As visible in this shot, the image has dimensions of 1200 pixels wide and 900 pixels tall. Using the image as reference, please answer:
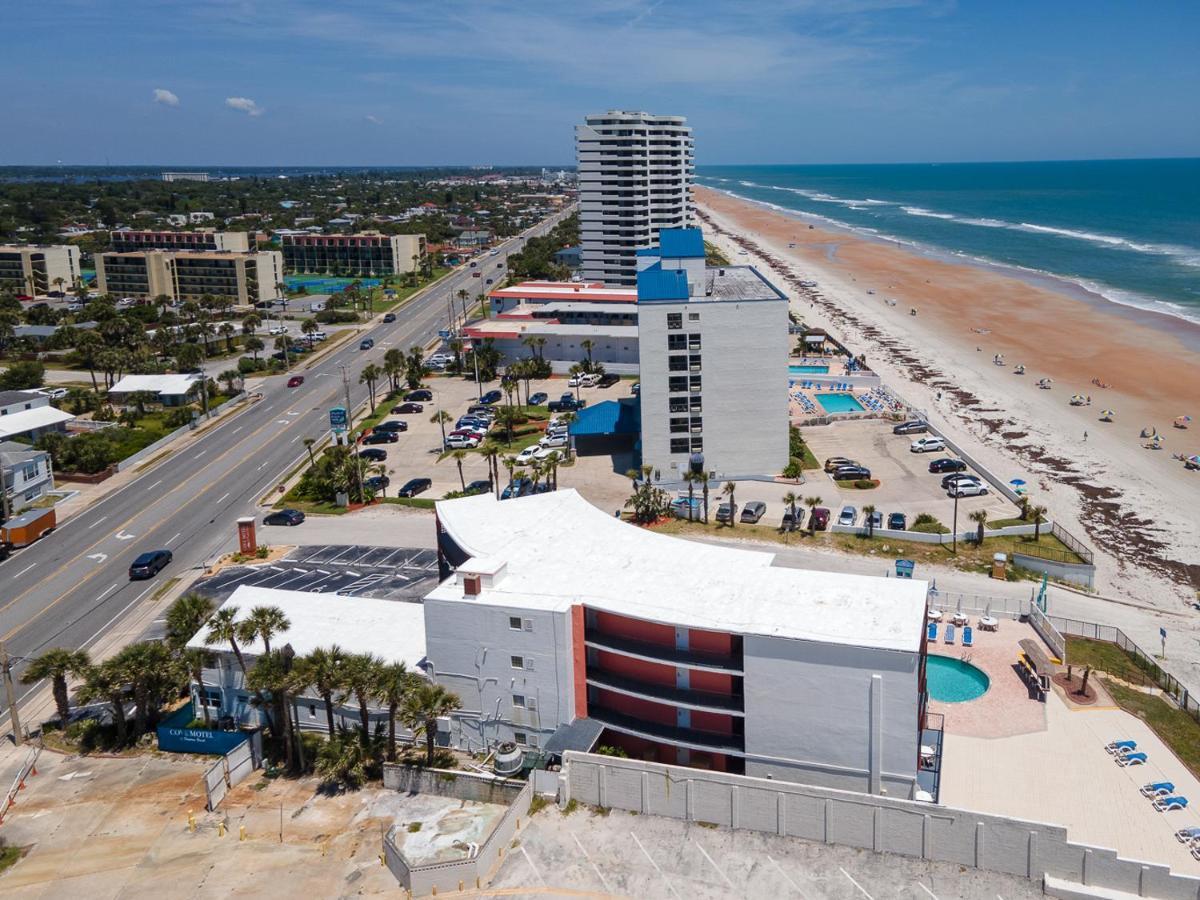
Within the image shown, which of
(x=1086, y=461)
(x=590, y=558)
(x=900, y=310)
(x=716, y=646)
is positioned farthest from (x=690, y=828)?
(x=900, y=310)

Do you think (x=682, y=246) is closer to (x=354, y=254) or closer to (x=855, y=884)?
(x=855, y=884)

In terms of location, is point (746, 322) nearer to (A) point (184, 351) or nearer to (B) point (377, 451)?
(B) point (377, 451)

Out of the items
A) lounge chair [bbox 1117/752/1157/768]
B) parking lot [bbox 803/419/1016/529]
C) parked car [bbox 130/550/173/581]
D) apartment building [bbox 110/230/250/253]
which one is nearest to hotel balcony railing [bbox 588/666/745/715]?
lounge chair [bbox 1117/752/1157/768]

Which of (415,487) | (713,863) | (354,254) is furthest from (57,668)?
(354,254)

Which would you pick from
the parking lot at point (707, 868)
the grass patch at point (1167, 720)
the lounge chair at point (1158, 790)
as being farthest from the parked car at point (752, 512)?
the parking lot at point (707, 868)

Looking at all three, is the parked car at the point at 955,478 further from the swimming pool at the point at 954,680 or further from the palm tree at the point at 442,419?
the palm tree at the point at 442,419
